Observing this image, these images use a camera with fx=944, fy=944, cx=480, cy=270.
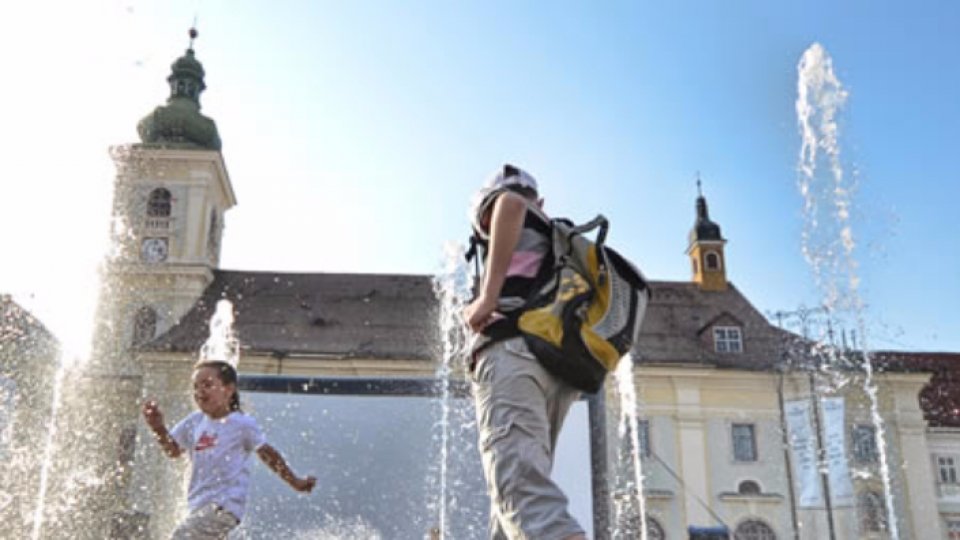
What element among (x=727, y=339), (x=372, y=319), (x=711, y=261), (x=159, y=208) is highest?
(x=159, y=208)

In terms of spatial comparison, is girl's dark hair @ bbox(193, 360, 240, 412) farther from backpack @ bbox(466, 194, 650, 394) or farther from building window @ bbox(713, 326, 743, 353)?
building window @ bbox(713, 326, 743, 353)

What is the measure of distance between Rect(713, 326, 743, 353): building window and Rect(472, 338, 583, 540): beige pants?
31705mm

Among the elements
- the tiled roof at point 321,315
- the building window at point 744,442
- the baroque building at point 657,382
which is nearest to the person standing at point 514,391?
the baroque building at point 657,382

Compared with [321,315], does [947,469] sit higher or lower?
lower

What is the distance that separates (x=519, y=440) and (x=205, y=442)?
188 centimetres

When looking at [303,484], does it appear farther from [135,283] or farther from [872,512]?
[135,283]

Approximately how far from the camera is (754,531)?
30.2m

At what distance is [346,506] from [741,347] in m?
25.1

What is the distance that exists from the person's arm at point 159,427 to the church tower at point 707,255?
35.8 meters

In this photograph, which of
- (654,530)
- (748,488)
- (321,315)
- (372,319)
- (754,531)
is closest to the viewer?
(654,530)

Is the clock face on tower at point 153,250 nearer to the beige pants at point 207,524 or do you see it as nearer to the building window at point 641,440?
the building window at point 641,440

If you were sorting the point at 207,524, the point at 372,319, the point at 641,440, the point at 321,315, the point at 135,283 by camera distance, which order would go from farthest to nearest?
the point at 135,283
the point at 321,315
the point at 372,319
the point at 641,440
the point at 207,524

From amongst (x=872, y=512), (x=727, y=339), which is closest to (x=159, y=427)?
(x=872, y=512)

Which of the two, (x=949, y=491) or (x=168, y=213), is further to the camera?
(x=168, y=213)
